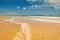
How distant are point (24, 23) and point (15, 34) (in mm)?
151

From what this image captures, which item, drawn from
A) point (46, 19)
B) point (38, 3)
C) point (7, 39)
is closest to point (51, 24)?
point (46, 19)

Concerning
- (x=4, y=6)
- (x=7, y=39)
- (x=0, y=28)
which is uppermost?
(x=4, y=6)

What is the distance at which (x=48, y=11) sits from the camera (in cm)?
174

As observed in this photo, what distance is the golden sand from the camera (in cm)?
172

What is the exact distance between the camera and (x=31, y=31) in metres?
1.74

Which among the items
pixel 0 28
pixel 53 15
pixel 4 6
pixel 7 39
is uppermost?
pixel 4 6

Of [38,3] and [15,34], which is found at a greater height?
[38,3]

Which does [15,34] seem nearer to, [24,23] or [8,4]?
[24,23]

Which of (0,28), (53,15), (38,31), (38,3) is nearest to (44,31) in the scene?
(38,31)

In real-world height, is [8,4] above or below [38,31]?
above

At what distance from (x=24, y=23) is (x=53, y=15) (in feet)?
1.05

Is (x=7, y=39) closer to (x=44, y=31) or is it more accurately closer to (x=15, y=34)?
(x=15, y=34)

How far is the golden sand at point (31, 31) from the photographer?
1.72 metres

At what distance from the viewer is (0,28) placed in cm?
174
